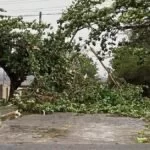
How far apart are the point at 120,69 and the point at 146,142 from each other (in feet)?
91.0

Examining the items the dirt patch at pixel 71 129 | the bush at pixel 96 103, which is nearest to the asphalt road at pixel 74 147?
the dirt patch at pixel 71 129

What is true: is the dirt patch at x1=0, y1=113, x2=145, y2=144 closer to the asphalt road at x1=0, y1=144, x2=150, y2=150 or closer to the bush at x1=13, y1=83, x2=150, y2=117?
the asphalt road at x1=0, y1=144, x2=150, y2=150

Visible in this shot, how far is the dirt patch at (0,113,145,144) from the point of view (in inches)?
396

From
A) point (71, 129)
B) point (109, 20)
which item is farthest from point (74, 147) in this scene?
point (109, 20)

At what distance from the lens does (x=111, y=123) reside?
13.4 metres

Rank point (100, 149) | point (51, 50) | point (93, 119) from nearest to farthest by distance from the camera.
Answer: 1. point (100, 149)
2. point (93, 119)
3. point (51, 50)

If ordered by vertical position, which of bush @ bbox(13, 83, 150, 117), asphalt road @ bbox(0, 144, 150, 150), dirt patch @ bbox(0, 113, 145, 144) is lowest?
asphalt road @ bbox(0, 144, 150, 150)

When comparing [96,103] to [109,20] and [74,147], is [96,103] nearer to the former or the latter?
[109,20]

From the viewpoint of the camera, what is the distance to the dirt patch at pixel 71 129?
396 inches

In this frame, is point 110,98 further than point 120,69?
No

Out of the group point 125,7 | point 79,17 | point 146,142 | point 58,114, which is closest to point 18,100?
point 58,114

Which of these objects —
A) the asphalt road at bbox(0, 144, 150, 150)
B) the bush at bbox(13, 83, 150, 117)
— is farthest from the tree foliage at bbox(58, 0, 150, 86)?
the asphalt road at bbox(0, 144, 150, 150)

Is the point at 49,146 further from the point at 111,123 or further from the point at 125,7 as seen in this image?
the point at 125,7

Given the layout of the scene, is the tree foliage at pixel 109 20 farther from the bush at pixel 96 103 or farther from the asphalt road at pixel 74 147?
the asphalt road at pixel 74 147
